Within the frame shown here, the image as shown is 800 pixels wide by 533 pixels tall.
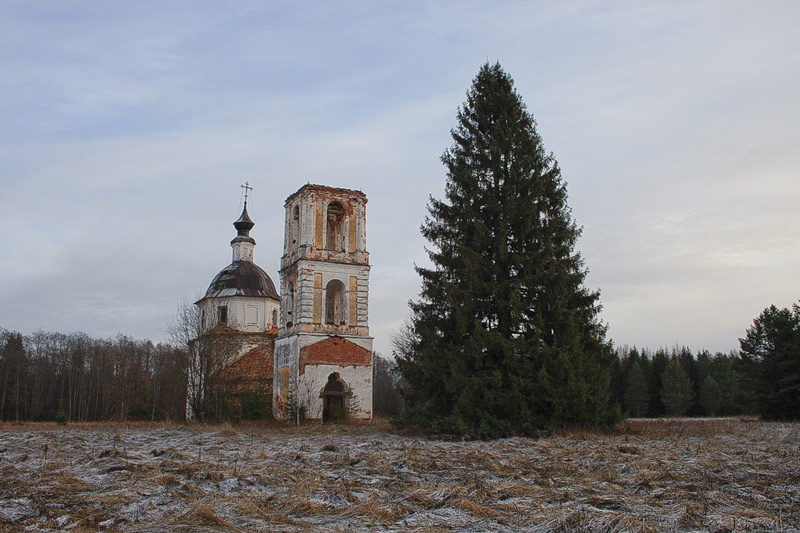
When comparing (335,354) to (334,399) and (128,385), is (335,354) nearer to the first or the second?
(334,399)

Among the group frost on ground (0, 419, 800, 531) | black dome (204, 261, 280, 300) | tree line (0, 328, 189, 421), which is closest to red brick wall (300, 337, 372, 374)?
black dome (204, 261, 280, 300)

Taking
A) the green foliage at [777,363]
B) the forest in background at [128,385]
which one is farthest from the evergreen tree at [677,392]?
the green foliage at [777,363]

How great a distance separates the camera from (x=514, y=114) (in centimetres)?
1955

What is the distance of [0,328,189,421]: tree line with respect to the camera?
2090 inches

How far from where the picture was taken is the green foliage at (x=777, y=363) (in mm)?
26906

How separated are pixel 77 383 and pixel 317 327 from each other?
37.2 meters

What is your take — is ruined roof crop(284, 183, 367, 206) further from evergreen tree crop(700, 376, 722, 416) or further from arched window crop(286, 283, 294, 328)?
evergreen tree crop(700, 376, 722, 416)

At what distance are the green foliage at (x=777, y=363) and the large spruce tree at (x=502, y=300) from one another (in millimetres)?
14115

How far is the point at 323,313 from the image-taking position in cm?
3206

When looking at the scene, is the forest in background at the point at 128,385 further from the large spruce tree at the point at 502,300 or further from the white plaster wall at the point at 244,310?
the large spruce tree at the point at 502,300

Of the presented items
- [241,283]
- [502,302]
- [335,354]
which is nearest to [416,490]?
[502,302]

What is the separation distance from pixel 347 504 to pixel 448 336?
12168 mm

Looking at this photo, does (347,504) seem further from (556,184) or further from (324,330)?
(324,330)

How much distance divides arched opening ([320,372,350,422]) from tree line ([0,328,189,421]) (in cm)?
2016
